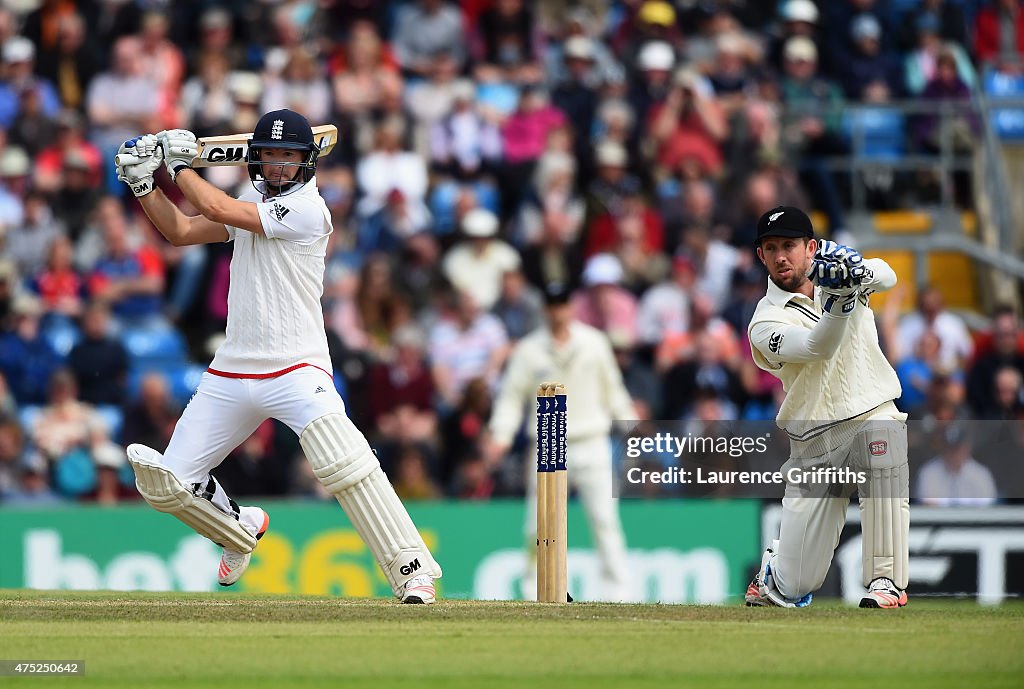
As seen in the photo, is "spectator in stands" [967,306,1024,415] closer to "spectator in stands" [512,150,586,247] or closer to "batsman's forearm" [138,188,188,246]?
"spectator in stands" [512,150,586,247]

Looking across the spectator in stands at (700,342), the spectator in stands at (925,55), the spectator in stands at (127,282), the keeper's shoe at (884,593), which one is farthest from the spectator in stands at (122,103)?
the keeper's shoe at (884,593)

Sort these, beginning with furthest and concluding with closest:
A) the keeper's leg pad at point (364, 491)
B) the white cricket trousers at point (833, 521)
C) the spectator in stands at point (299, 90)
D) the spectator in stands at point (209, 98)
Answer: the spectator in stands at point (299, 90)
the spectator in stands at point (209, 98)
the white cricket trousers at point (833, 521)
the keeper's leg pad at point (364, 491)

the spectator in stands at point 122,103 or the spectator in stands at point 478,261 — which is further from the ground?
the spectator in stands at point 122,103

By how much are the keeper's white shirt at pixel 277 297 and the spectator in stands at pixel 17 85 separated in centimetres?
857

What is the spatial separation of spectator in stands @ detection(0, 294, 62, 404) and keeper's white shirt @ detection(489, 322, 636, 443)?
372cm

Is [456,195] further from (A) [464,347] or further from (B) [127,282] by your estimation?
(B) [127,282]

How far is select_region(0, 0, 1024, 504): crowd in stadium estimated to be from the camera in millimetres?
14969

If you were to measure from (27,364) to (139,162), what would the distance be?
262 inches

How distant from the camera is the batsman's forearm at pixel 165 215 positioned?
8.85 m

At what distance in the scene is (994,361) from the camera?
15562 mm

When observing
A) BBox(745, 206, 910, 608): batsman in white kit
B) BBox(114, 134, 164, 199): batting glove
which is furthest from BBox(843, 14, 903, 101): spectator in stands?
BBox(114, 134, 164, 199): batting glove

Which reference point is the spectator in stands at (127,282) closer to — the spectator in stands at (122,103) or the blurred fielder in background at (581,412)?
the spectator in stands at (122,103)

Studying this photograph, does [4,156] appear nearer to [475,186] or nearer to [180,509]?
[475,186]

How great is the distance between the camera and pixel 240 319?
29.2 feet
